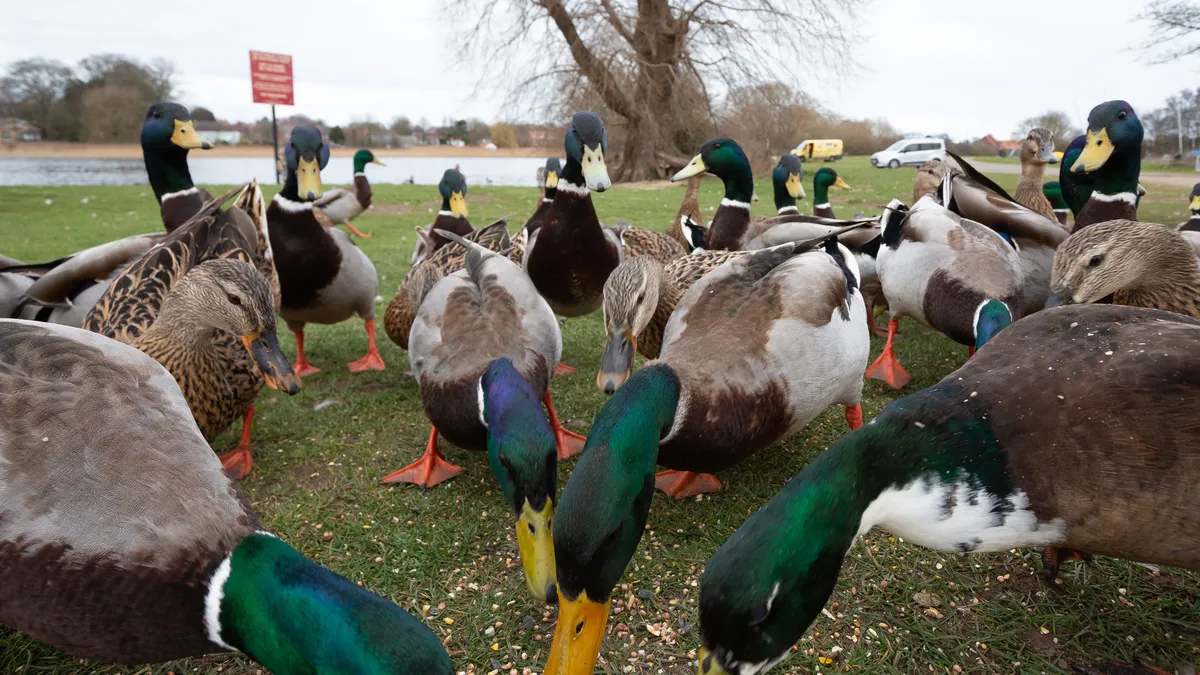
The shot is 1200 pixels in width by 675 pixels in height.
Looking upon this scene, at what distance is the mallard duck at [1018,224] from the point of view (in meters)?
4.14

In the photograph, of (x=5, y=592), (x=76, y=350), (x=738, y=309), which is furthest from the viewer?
(x=738, y=309)

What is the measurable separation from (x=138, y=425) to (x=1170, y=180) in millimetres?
28650

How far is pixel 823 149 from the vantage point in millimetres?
37438

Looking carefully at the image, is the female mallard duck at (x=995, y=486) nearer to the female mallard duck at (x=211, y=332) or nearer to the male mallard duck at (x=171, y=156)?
the female mallard duck at (x=211, y=332)

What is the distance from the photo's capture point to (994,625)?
2283mm

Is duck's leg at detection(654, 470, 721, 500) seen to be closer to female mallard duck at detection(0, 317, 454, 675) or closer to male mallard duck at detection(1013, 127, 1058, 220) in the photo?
female mallard duck at detection(0, 317, 454, 675)

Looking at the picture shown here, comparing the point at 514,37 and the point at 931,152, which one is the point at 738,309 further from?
the point at 931,152

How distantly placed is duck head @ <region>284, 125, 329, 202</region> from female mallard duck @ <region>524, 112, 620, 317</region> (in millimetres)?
1536

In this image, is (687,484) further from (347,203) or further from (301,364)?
(347,203)

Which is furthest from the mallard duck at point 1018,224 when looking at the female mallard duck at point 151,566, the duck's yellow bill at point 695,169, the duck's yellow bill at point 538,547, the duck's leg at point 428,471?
the female mallard duck at point 151,566

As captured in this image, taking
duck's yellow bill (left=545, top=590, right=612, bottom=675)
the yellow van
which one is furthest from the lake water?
duck's yellow bill (left=545, top=590, right=612, bottom=675)

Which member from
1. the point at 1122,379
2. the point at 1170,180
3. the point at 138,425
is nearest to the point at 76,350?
the point at 138,425

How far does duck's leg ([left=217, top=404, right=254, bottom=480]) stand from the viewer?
3.36 meters

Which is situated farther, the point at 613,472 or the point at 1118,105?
the point at 1118,105
